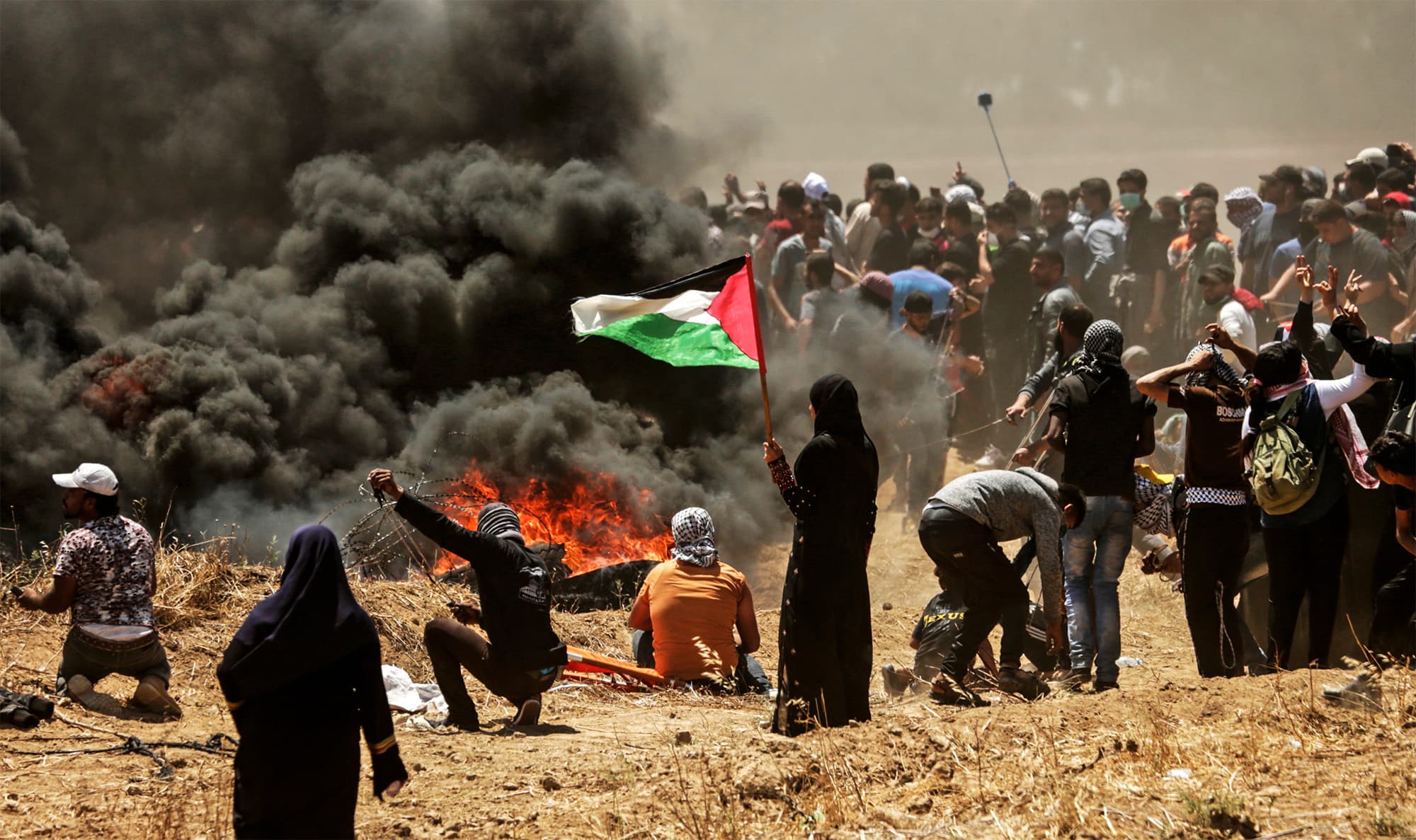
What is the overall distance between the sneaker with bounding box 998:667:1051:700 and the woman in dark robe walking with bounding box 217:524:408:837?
379 cm

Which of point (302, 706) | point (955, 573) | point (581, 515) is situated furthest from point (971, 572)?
point (581, 515)

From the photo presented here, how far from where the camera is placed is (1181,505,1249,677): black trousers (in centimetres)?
683

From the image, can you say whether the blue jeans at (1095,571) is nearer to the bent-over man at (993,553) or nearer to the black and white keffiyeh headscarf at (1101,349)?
→ the bent-over man at (993,553)

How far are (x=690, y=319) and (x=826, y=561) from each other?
5.51 ft

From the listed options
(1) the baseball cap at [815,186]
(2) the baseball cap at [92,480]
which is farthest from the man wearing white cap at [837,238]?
(2) the baseball cap at [92,480]

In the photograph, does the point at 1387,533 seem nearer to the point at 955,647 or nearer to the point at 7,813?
the point at 955,647

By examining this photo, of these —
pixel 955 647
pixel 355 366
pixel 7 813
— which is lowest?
pixel 7 813

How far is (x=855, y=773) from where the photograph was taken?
17.1ft

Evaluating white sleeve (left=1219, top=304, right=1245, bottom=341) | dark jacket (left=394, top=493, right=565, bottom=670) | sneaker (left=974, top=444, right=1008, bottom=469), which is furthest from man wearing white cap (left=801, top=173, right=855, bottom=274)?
dark jacket (left=394, top=493, right=565, bottom=670)

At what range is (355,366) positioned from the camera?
14852 millimetres

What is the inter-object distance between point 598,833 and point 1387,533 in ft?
14.3

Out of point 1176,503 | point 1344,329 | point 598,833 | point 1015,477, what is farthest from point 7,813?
point 1344,329

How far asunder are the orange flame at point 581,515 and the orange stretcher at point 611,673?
12.5 ft

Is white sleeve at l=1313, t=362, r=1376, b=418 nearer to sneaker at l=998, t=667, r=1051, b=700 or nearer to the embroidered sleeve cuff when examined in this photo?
sneaker at l=998, t=667, r=1051, b=700
